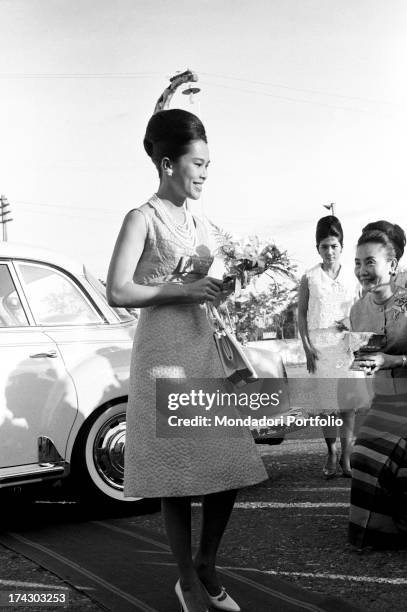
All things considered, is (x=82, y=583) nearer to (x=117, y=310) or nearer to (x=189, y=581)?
(x=189, y=581)

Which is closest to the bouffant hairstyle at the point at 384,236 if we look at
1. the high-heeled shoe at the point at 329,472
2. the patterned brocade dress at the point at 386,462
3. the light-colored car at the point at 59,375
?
the patterned brocade dress at the point at 386,462

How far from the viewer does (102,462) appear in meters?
5.39

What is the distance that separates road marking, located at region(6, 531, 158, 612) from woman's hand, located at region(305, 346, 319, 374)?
247 centimetres

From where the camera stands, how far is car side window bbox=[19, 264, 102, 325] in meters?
5.53

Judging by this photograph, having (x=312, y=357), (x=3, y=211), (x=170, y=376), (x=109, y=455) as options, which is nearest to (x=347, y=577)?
(x=170, y=376)

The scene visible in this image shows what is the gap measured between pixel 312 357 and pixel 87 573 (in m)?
2.70

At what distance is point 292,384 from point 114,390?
73.8 inches

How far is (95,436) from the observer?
17.6ft

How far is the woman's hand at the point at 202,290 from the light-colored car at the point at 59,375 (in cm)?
229

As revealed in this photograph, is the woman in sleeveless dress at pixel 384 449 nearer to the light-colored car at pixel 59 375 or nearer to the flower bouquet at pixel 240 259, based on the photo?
the flower bouquet at pixel 240 259

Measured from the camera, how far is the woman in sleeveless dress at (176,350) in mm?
3104

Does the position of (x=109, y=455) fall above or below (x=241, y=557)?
above

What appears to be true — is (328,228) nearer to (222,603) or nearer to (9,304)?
(9,304)

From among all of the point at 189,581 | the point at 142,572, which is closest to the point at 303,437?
the point at 142,572
